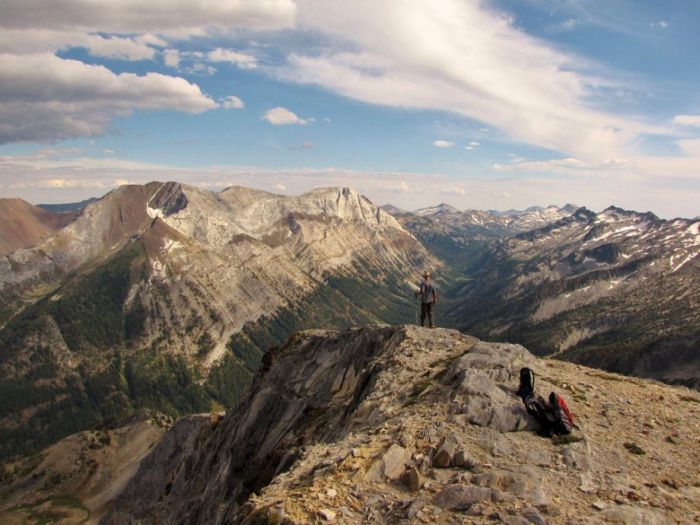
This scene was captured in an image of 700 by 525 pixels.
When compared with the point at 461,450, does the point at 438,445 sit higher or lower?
lower

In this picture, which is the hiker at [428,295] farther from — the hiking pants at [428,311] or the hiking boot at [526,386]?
the hiking boot at [526,386]

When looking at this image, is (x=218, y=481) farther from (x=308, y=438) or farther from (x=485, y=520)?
(x=485, y=520)

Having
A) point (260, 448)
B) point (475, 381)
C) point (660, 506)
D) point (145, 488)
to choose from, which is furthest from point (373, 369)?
point (145, 488)

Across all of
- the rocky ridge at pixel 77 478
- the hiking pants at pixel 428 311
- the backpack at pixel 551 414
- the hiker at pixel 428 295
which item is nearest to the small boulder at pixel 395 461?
the backpack at pixel 551 414

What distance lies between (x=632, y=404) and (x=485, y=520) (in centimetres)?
2067

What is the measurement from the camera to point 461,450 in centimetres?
2242

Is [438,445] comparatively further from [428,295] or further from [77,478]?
[77,478]

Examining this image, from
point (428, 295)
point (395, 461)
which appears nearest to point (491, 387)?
point (395, 461)

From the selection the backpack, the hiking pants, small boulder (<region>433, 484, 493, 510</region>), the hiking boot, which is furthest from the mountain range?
the hiking pants

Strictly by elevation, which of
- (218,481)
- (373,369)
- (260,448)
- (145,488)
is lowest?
(145,488)

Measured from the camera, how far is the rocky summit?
18.5 m

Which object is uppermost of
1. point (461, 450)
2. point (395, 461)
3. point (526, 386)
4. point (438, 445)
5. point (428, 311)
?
point (428, 311)

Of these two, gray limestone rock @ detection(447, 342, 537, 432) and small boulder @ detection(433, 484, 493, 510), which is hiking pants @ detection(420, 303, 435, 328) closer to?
gray limestone rock @ detection(447, 342, 537, 432)

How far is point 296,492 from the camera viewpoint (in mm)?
19875
